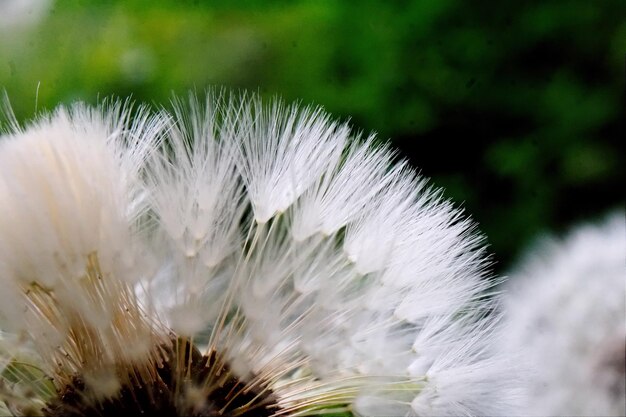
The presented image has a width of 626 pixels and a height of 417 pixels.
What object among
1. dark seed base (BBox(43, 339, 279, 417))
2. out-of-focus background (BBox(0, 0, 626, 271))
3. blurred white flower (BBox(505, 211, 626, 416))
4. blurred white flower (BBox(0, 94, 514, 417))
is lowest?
dark seed base (BBox(43, 339, 279, 417))

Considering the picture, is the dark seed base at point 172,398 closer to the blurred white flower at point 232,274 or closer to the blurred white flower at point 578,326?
the blurred white flower at point 232,274

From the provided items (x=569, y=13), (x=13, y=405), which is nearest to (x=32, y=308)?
(x=13, y=405)

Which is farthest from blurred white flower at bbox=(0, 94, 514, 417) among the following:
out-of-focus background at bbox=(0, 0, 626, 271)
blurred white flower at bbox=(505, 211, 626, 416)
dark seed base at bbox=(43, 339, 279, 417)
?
out-of-focus background at bbox=(0, 0, 626, 271)

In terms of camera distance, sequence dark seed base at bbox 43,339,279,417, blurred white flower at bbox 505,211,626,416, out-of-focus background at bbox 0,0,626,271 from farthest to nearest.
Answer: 1. out-of-focus background at bbox 0,0,626,271
2. blurred white flower at bbox 505,211,626,416
3. dark seed base at bbox 43,339,279,417

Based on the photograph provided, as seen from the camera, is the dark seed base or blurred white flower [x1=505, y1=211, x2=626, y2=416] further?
blurred white flower [x1=505, y1=211, x2=626, y2=416]

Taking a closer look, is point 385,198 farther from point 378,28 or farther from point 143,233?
point 378,28

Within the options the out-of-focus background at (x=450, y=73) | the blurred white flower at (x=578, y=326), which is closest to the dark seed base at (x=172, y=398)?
the blurred white flower at (x=578, y=326)

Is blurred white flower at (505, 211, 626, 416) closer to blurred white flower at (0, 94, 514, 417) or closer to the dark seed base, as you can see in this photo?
blurred white flower at (0, 94, 514, 417)
